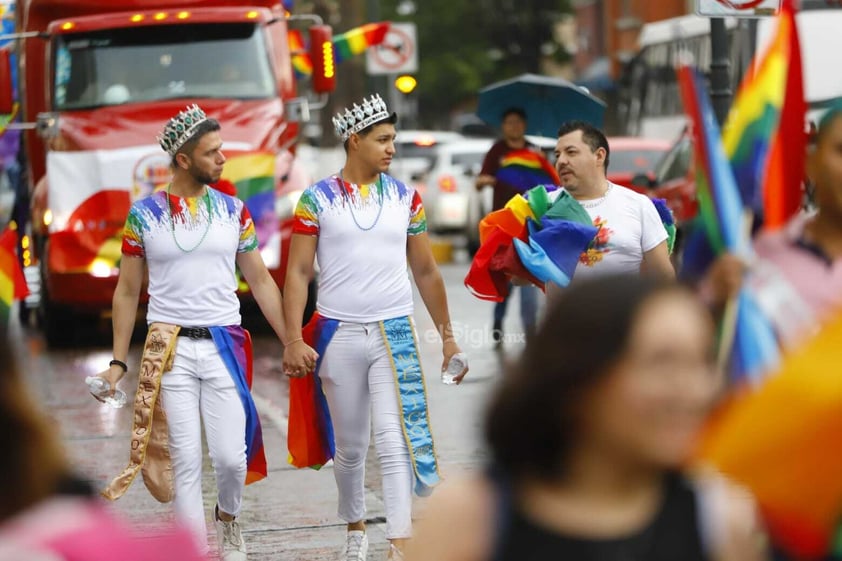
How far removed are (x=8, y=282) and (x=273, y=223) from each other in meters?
10.9

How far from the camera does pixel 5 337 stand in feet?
8.35

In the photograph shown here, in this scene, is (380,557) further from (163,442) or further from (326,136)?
(326,136)

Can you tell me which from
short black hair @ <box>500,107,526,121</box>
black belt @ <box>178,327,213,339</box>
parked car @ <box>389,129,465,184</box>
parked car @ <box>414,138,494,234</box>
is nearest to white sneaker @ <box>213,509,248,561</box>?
black belt @ <box>178,327,213,339</box>

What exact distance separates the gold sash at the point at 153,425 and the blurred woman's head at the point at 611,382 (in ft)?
14.5

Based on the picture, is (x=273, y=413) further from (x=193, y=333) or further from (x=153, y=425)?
(x=193, y=333)

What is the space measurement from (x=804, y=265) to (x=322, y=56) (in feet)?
41.4

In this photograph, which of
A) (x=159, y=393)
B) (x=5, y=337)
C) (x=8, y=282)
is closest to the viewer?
(x=5, y=337)

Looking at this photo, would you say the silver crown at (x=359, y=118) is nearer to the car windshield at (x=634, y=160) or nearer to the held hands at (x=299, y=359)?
the held hands at (x=299, y=359)

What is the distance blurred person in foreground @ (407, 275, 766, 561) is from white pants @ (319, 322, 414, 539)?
14.2ft

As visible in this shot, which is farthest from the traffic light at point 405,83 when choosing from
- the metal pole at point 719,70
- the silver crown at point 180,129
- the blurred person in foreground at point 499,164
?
the silver crown at point 180,129

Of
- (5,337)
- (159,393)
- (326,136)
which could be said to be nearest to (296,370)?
(159,393)

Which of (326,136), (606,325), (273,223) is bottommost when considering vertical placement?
(326,136)

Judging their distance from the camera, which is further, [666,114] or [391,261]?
[666,114]

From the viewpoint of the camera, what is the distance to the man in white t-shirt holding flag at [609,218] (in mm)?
7258
